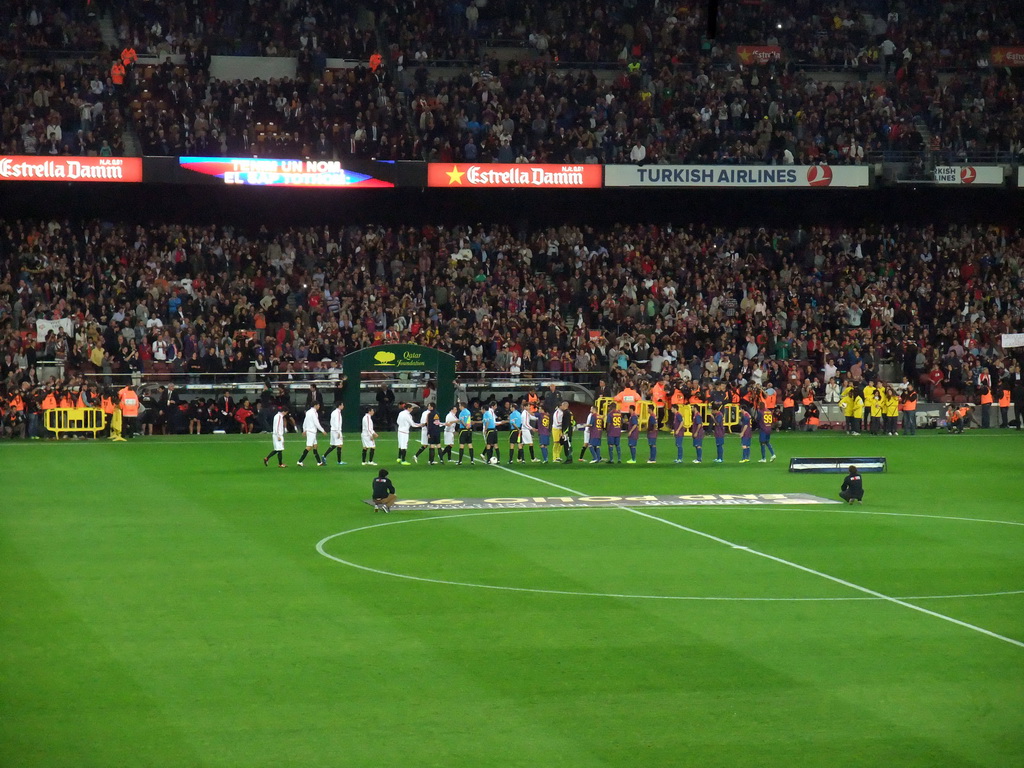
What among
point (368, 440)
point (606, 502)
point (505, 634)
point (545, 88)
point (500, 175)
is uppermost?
point (545, 88)

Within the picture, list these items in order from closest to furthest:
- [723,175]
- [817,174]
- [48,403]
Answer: [48,403] → [723,175] → [817,174]

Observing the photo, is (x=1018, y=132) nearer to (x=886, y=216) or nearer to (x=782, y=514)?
(x=886, y=216)

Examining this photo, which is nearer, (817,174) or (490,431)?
(490,431)

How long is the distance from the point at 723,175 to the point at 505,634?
107 feet

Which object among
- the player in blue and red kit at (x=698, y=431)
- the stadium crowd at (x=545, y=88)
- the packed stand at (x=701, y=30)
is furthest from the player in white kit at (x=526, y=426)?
the packed stand at (x=701, y=30)

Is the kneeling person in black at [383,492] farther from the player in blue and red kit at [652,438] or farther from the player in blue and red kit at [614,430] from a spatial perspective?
the player in blue and red kit at [652,438]

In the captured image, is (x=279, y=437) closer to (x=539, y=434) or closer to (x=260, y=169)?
(x=539, y=434)

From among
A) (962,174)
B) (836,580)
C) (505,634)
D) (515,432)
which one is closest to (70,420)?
(515,432)

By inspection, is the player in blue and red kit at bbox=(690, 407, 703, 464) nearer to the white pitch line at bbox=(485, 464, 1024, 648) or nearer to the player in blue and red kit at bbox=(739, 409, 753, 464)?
the player in blue and red kit at bbox=(739, 409, 753, 464)

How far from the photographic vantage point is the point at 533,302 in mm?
41562

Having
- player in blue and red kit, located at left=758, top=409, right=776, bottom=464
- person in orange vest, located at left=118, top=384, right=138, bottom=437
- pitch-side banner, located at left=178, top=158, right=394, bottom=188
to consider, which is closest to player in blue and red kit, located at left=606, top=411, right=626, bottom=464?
player in blue and red kit, located at left=758, top=409, right=776, bottom=464

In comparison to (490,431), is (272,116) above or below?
above

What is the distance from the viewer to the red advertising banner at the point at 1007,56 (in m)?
48.4

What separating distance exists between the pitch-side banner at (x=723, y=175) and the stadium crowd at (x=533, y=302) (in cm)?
248
